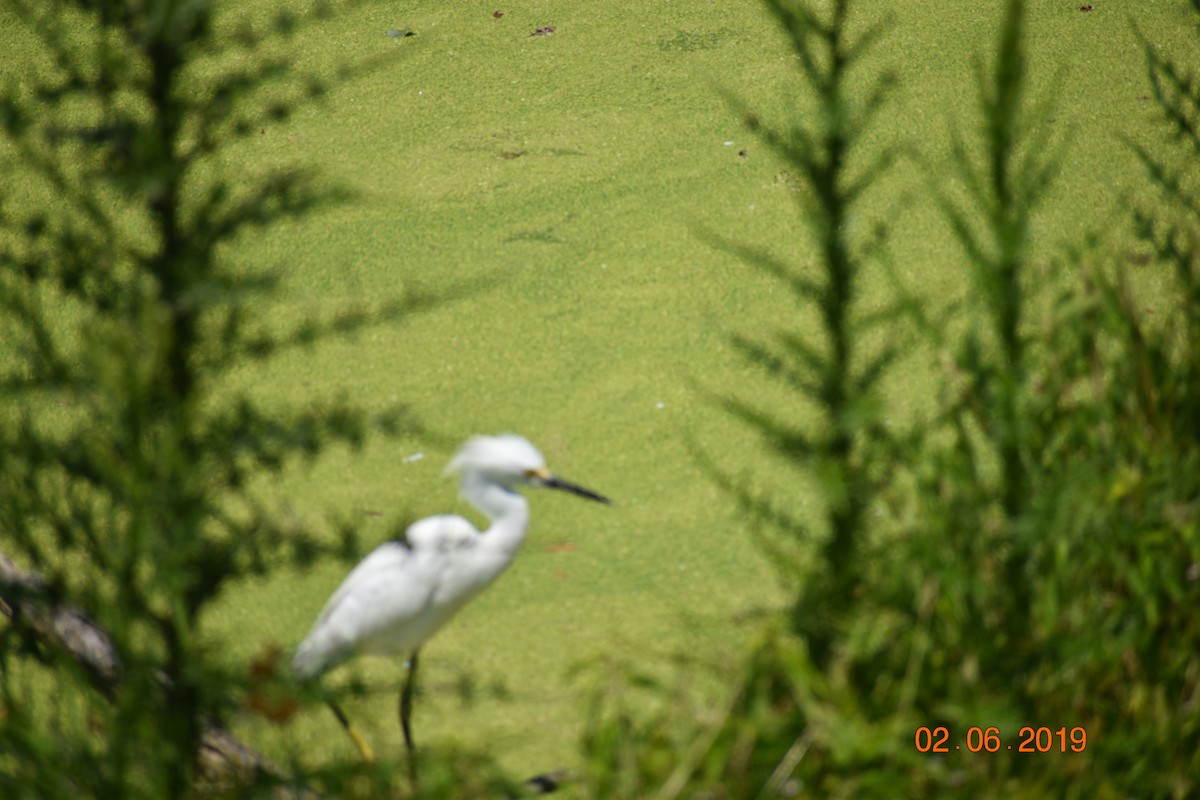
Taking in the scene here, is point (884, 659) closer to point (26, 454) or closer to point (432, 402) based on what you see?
point (26, 454)

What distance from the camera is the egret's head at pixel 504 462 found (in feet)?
7.51

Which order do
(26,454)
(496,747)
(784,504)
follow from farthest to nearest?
1. (784,504)
2. (496,747)
3. (26,454)

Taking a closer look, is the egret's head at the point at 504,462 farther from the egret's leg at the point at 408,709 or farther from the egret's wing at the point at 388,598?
the egret's leg at the point at 408,709

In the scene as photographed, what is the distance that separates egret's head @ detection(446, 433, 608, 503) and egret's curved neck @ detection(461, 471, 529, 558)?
0.01 m

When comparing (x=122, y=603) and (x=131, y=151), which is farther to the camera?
(x=131, y=151)

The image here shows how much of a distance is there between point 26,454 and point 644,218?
7.40ft

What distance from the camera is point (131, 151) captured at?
4.93ft

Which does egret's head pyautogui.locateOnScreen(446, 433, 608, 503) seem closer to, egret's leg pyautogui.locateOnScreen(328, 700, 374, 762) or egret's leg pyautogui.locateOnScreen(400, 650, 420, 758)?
egret's leg pyautogui.locateOnScreen(400, 650, 420, 758)

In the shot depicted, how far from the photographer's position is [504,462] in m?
2.29

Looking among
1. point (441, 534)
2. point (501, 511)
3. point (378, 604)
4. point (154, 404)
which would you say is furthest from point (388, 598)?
point (154, 404)

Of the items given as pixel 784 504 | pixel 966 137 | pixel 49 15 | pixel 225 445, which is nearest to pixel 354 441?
pixel 225 445

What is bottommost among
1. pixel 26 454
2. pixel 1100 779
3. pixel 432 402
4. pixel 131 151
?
pixel 432 402
